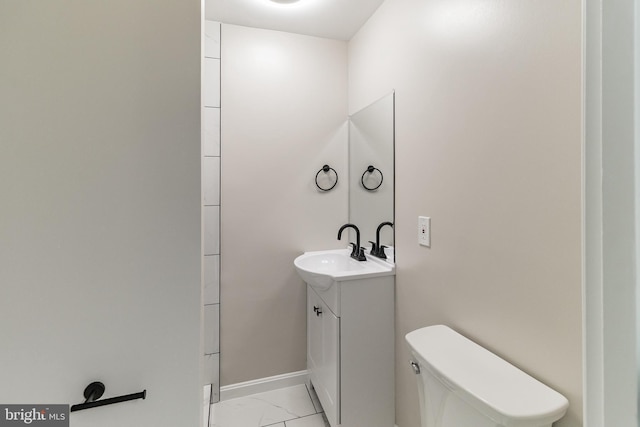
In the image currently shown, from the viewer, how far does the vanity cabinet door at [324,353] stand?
5.01 feet

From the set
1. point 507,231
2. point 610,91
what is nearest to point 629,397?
point 610,91

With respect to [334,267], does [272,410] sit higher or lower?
lower

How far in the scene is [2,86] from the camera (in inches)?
26.7

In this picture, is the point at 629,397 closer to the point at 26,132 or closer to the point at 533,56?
the point at 533,56

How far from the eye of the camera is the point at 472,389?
0.81m

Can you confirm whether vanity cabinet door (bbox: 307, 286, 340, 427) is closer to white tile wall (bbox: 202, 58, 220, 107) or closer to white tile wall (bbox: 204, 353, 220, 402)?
white tile wall (bbox: 204, 353, 220, 402)

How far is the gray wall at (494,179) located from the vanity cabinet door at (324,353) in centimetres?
35

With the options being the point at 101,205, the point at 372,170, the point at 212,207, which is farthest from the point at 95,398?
the point at 372,170

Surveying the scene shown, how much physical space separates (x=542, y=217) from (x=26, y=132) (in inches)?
54.9

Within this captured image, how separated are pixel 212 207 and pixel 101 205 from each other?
1.16 m

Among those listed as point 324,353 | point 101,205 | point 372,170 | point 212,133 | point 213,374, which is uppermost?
point 212,133

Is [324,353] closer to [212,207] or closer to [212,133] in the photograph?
[212,207]

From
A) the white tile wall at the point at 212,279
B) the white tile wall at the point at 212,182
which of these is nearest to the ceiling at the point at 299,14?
the white tile wall at the point at 212,182

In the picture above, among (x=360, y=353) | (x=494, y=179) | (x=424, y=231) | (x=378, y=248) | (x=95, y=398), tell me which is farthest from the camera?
(x=378, y=248)
